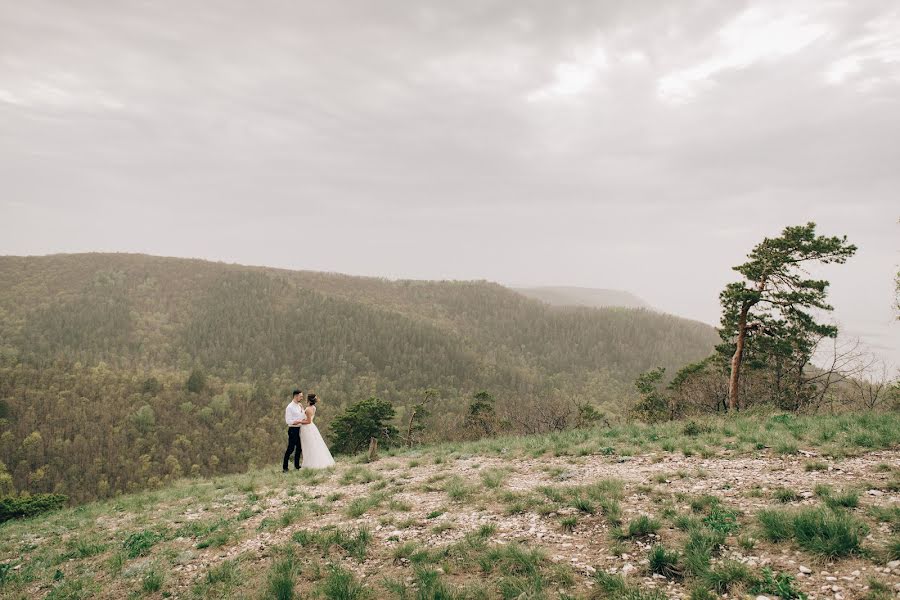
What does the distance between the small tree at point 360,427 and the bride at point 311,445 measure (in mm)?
27239

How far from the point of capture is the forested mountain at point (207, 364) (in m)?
99.4

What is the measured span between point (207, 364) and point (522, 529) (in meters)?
166

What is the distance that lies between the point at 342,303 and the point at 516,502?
184159 millimetres

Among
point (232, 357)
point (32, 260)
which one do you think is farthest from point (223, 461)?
point (32, 260)

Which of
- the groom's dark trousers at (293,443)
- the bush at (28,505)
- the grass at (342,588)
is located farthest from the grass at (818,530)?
the bush at (28,505)

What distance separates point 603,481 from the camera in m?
9.86

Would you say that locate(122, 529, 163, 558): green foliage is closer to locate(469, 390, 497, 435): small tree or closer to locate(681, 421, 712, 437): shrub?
locate(681, 421, 712, 437): shrub

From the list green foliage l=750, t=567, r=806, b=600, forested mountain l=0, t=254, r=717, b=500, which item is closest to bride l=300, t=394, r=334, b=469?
green foliage l=750, t=567, r=806, b=600

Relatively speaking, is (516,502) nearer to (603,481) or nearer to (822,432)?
(603,481)

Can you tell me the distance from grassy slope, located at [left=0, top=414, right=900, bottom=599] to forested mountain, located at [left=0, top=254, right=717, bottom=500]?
4196 centimetres

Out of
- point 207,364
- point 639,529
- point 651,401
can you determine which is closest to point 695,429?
point 639,529

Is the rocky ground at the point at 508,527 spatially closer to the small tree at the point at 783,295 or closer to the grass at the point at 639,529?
the grass at the point at 639,529

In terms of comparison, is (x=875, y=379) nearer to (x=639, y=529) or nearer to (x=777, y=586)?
(x=639, y=529)

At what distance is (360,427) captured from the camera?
4475cm
